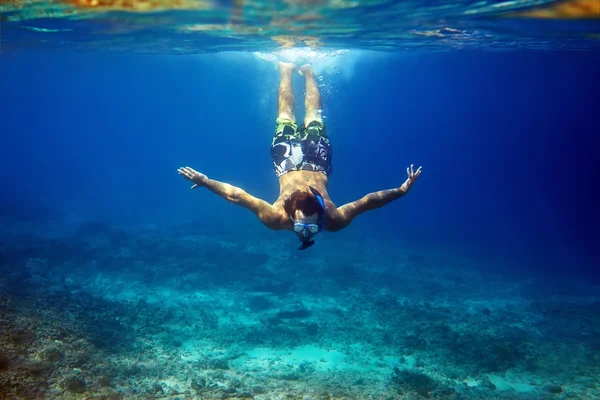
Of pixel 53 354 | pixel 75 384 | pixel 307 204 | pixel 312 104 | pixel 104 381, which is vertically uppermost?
pixel 312 104

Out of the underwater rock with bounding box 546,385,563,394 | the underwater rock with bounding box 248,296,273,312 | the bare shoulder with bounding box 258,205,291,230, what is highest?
the bare shoulder with bounding box 258,205,291,230

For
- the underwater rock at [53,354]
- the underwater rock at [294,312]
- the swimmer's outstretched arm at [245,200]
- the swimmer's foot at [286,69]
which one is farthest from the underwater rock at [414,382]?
the swimmer's foot at [286,69]

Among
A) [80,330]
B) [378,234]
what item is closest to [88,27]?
[80,330]

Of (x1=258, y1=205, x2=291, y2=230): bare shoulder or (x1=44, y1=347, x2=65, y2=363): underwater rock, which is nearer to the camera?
(x1=258, y1=205, x2=291, y2=230): bare shoulder

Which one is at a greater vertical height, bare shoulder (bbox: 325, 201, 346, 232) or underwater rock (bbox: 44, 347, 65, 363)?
bare shoulder (bbox: 325, 201, 346, 232)

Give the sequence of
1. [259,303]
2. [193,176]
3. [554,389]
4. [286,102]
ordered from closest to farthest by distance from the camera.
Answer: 1. [193,176]
2. [554,389]
3. [286,102]
4. [259,303]

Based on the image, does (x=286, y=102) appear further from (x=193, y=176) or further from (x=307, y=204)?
(x=307, y=204)

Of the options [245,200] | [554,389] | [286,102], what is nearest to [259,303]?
[286,102]

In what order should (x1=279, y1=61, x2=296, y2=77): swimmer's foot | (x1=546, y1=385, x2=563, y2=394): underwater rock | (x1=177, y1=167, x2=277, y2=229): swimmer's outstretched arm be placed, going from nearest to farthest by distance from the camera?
(x1=177, y1=167, x2=277, y2=229): swimmer's outstretched arm
(x1=546, y1=385, x2=563, y2=394): underwater rock
(x1=279, y1=61, x2=296, y2=77): swimmer's foot

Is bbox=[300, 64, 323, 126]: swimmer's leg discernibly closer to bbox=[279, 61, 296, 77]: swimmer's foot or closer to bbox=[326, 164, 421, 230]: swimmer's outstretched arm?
bbox=[279, 61, 296, 77]: swimmer's foot

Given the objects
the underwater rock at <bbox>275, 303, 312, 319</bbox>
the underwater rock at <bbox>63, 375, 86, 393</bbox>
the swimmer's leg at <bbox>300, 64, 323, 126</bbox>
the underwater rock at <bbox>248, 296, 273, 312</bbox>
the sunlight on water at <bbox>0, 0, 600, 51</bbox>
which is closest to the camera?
the underwater rock at <bbox>63, 375, 86, 393</bbox>

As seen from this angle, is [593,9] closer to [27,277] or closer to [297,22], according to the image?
[297,22]

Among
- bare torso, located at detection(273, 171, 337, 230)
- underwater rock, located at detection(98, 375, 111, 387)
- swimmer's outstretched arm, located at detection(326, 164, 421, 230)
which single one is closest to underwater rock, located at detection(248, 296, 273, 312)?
underwater rock, located at detection(98, 375, 111, 387)

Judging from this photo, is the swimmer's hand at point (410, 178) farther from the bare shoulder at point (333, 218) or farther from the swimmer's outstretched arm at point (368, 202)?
the bare shoulder at point (333, 218)
